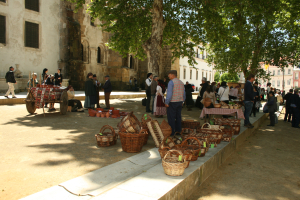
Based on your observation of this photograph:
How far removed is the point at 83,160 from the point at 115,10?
13580 millimetres

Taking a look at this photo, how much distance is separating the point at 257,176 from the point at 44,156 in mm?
4021

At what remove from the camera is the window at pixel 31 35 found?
20953 millimetres

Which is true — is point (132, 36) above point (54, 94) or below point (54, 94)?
above

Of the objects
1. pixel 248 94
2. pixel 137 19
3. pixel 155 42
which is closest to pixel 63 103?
pixel 248 94

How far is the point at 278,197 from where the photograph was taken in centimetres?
382

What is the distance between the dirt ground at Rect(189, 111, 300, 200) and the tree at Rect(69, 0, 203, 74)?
955 cm

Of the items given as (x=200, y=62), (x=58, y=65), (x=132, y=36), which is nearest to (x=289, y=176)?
A: (x=132, y=36)

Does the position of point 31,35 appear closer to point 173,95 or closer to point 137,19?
point 137,19

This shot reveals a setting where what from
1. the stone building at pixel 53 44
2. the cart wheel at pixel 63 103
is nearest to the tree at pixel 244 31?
the stone building at pixel 53 44

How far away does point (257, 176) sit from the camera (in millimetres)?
4750

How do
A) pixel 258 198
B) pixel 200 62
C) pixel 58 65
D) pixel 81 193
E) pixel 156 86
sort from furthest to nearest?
pixel 200 62 < pixel 58 65 < pixel 156 86 < pixel 258 198 < pixel 81 193

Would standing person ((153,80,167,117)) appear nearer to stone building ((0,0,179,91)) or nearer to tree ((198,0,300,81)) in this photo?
tree ((198,0,300,81))

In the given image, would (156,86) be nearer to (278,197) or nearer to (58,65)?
(278,197)

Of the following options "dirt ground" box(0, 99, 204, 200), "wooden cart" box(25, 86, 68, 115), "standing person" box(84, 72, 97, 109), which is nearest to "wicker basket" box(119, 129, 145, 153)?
"dirt ground" box(0, 99, 204, 200)
